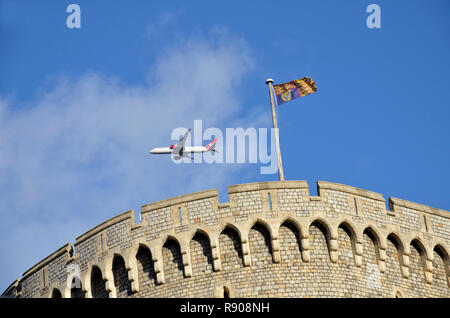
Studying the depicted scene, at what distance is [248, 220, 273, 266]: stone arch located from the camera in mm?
44375

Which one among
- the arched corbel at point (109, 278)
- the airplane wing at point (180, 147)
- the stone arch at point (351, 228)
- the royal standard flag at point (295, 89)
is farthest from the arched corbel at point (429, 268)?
the airplane wing at point (180, 147)

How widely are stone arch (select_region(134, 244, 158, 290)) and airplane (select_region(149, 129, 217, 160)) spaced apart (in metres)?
28.3

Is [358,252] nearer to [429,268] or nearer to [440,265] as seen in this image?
[429,268]

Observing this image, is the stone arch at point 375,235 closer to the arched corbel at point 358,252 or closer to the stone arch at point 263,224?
the arched corbel at point 358,252

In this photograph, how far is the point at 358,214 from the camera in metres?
45.9

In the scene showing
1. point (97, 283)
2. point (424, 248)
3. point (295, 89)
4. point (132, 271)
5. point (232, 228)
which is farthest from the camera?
point (295, 89)

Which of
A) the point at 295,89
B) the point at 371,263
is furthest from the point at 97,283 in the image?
the point at 295,89

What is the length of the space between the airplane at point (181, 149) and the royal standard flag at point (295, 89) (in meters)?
22.2

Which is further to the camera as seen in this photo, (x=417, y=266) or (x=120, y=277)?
(x=417, y=266)

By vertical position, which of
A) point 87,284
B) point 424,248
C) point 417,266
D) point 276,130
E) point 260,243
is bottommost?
point 417,266

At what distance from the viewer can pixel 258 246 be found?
44.6 m

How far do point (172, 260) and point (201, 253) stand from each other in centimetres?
110

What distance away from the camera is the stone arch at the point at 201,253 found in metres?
44.3
